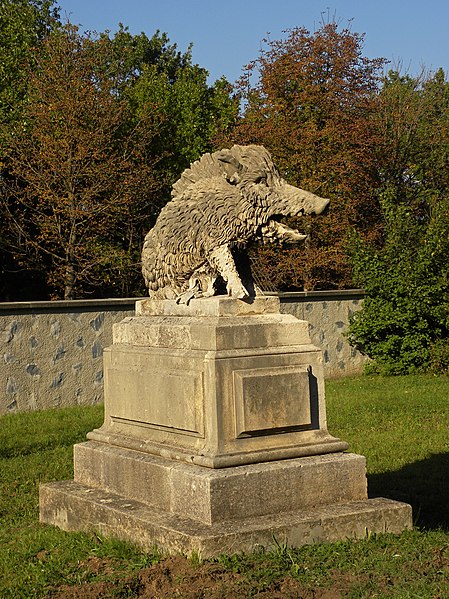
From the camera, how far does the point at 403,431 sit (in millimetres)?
11617

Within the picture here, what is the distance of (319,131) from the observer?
24.2 m

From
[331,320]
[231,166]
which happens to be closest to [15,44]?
[331,320]

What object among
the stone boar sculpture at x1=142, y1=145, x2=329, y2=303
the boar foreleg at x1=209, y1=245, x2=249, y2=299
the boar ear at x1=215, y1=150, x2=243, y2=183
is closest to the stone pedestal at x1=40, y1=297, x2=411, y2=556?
the boar foreleg at x1=209, y1=245, x2=249, y2=299

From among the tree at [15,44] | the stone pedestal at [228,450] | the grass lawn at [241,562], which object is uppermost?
the tree at [15,44]

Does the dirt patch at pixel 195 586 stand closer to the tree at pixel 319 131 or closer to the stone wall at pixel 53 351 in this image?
the stone wall at pixel 53 351

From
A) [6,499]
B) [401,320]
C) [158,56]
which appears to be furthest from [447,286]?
[158,56]

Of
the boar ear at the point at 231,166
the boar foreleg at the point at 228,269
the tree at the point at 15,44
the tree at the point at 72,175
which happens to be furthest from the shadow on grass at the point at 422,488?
the tree at the point at 15,44

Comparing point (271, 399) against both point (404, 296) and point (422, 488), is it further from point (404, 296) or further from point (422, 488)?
point (404, 296)

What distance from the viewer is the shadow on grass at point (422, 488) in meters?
7.48

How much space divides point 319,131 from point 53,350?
1174cm

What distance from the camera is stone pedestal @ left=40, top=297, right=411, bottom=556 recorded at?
5.88 m

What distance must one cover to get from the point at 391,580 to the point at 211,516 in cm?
115

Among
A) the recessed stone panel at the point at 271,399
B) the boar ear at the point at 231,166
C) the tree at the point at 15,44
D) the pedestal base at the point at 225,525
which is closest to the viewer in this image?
the pedestal base at the point at 225,525

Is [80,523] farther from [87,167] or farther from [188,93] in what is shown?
[188,93]
